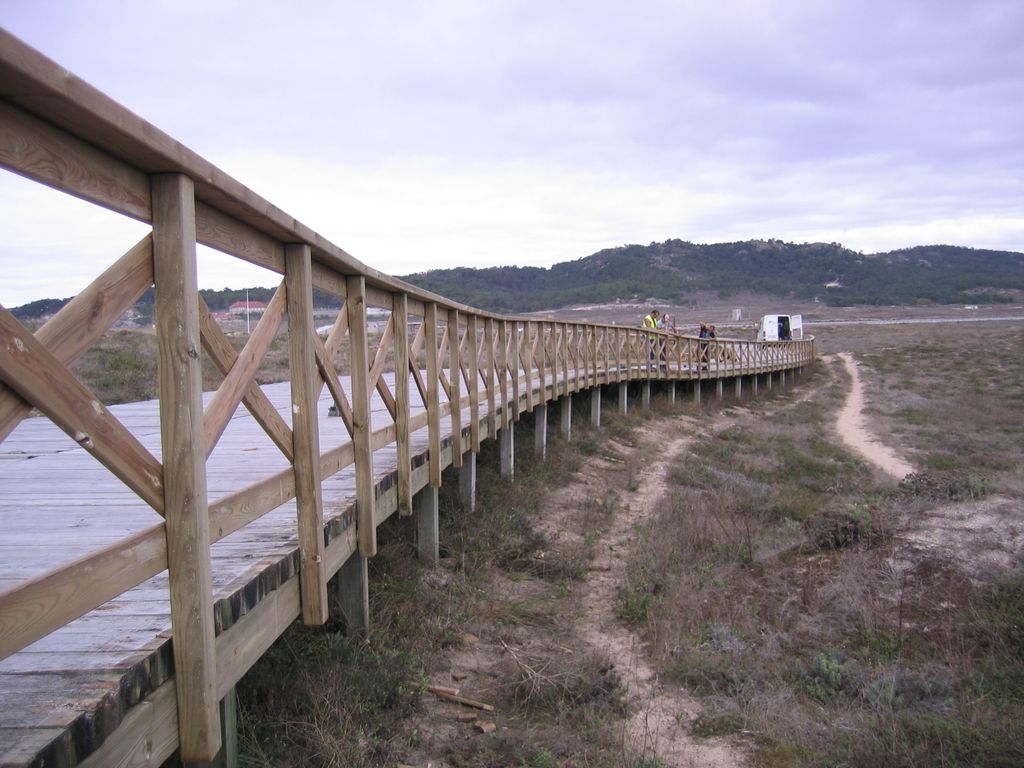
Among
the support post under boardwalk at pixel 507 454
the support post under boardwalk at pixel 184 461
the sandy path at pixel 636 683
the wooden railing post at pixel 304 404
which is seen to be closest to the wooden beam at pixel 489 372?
the support post under boardwalk at pixel 507 454

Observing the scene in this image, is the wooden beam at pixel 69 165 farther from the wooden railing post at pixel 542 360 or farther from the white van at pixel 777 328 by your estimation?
the white van at pixel 777 328

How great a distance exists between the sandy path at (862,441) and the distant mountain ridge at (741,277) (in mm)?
68761

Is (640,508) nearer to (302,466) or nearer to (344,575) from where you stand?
(344,575)

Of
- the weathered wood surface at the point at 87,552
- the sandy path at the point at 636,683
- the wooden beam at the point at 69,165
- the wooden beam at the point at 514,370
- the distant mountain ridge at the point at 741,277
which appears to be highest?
the distant mountain ridge at the point at 741,277

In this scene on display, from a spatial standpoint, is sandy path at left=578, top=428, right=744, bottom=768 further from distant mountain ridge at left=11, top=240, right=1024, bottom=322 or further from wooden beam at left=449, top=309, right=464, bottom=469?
distant mountain ridge at left=11, top=240, right=1024, bottom=322

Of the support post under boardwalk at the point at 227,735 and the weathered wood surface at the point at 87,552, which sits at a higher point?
the weathered wood surface at the point at 87,552

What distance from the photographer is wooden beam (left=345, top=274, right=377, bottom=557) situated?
4691 mm

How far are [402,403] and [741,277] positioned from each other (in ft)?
456

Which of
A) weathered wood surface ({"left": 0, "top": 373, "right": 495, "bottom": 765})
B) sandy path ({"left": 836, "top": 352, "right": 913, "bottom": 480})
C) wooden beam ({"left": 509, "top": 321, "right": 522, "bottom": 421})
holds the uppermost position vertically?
wooden beam ({"left": 509, "top": 321, "right": 522, "bottom": 421})

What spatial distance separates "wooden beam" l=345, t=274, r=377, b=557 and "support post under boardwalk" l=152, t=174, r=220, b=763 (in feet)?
6.62

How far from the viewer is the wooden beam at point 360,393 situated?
15.4 feet

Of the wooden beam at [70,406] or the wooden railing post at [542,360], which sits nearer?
the wooden beam at [70,406]

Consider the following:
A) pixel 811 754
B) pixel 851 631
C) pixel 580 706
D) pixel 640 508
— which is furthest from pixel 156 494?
pixel 640 508

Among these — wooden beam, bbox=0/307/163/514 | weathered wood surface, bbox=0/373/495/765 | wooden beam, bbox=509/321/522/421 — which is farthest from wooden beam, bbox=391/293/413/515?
wooden beam, bbox=509/321/522/421
